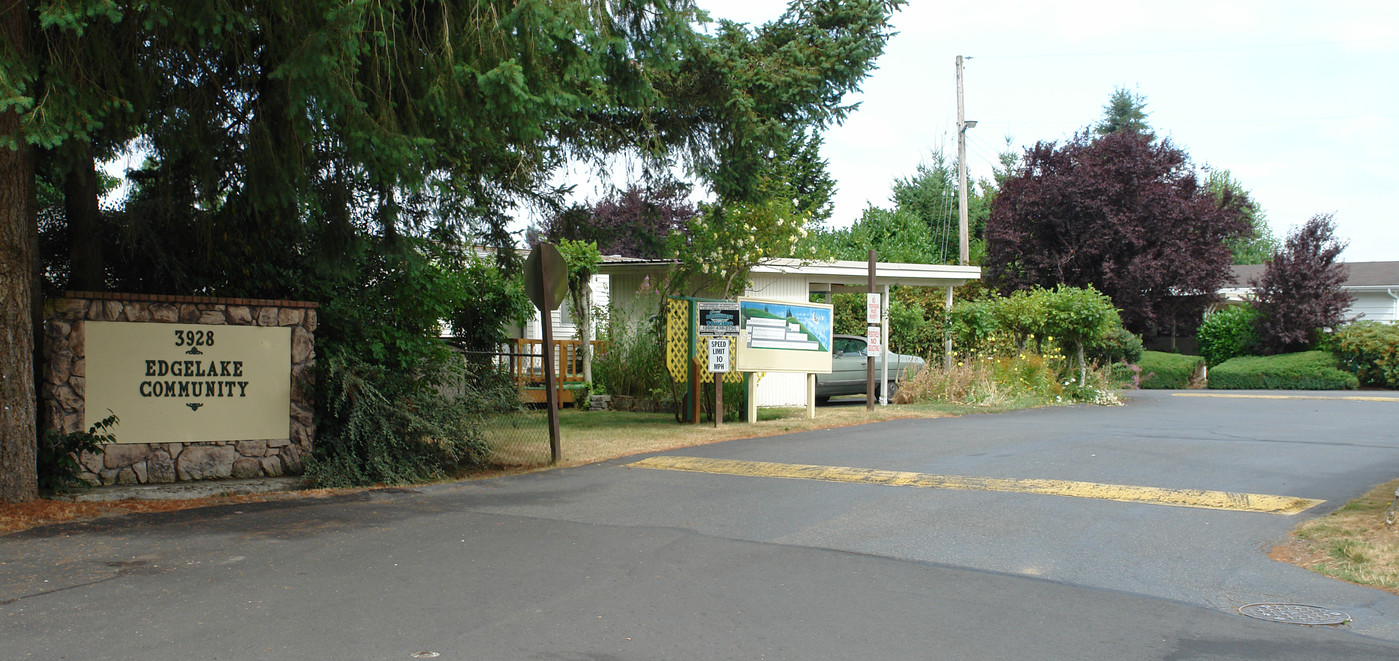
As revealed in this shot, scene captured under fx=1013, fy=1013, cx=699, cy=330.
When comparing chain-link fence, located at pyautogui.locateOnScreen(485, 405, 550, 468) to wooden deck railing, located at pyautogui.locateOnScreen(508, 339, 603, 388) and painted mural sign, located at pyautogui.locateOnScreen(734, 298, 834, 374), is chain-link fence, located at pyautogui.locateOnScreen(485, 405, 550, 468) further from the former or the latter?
wooden deck railing, located at pyautogui.locateOnScreen(508, 339, 603, 388)

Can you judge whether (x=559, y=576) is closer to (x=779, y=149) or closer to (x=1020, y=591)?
(x=1020, y=591)

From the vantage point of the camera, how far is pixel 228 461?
32.5 ft

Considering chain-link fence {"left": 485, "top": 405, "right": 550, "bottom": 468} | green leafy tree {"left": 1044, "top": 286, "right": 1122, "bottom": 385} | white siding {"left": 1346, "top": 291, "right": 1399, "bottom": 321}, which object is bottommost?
chain-link fence {"left": 485, "top": 405, "right": 550, "bottom": 468}

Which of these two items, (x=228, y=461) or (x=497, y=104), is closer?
(x=497, y=104)

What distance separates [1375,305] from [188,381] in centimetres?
3983

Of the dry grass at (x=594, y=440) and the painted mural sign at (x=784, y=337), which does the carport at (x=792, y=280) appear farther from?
the painted mural sign at (x=784, y=337)

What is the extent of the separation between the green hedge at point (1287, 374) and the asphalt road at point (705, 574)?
820 inches

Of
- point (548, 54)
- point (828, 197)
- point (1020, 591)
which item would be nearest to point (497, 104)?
point (548, 54)

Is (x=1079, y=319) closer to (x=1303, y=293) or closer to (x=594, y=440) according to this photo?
(x=594, y=440)

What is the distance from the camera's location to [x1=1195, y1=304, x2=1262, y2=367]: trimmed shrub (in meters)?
32.2

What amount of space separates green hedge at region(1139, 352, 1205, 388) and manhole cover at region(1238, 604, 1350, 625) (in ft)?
86.8

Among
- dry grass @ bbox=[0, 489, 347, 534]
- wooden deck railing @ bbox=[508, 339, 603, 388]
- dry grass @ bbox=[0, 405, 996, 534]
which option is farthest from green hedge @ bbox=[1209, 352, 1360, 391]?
dry grass @ bbox=[0, 489, 347, 534]

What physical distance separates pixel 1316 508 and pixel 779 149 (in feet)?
24.0

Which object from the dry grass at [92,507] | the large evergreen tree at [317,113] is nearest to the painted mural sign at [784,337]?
the large evergreen tree at [317,113]
